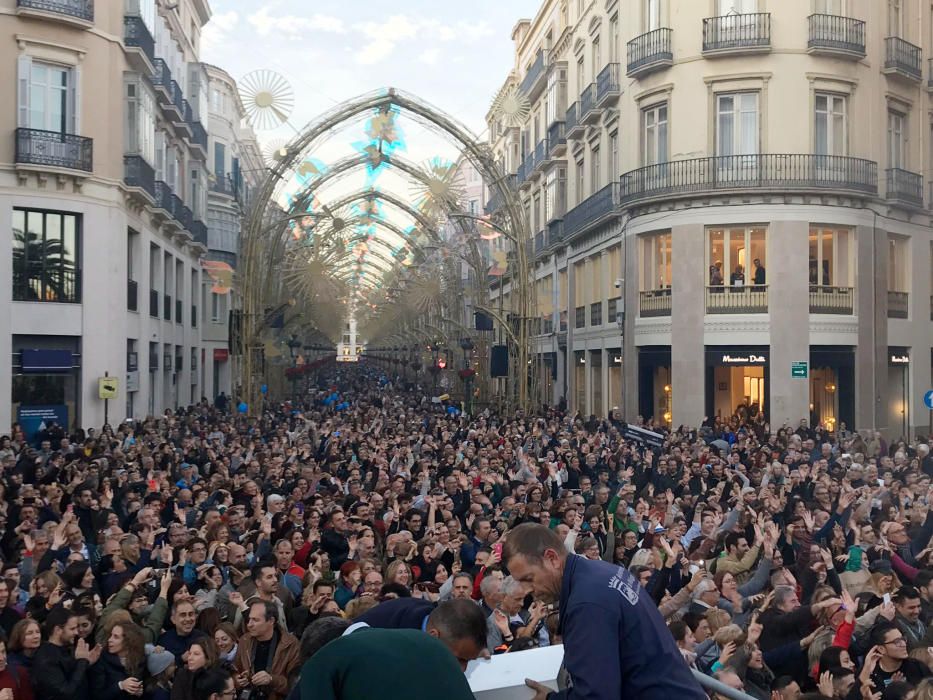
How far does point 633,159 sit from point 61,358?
19332 millimetres

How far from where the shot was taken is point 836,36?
31328 millimetres

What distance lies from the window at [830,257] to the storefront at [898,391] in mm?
3488

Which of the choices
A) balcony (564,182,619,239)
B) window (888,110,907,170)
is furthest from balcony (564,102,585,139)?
window (888,110,907,170)

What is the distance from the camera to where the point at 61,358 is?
28594 mm

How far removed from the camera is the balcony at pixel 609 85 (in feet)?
119

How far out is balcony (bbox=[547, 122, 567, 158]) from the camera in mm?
46156

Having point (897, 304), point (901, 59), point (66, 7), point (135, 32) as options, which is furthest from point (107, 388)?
point (901, 59)

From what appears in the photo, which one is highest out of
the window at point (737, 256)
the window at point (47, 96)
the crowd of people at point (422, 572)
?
the window at point (47, 96)

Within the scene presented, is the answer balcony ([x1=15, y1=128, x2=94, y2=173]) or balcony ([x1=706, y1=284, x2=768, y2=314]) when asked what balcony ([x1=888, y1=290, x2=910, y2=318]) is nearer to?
balcony ([x1=706, y1=284, x2=768, y2=314])

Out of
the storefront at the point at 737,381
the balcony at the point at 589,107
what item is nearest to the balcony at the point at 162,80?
the balcony at the point at 589,107

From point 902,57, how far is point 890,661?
3027cm

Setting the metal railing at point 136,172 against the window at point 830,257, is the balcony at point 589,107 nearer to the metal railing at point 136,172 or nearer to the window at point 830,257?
the window at point 830,257

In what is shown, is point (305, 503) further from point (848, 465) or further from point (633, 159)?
point (633, 159)

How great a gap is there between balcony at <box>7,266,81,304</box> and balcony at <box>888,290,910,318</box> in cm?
2559
